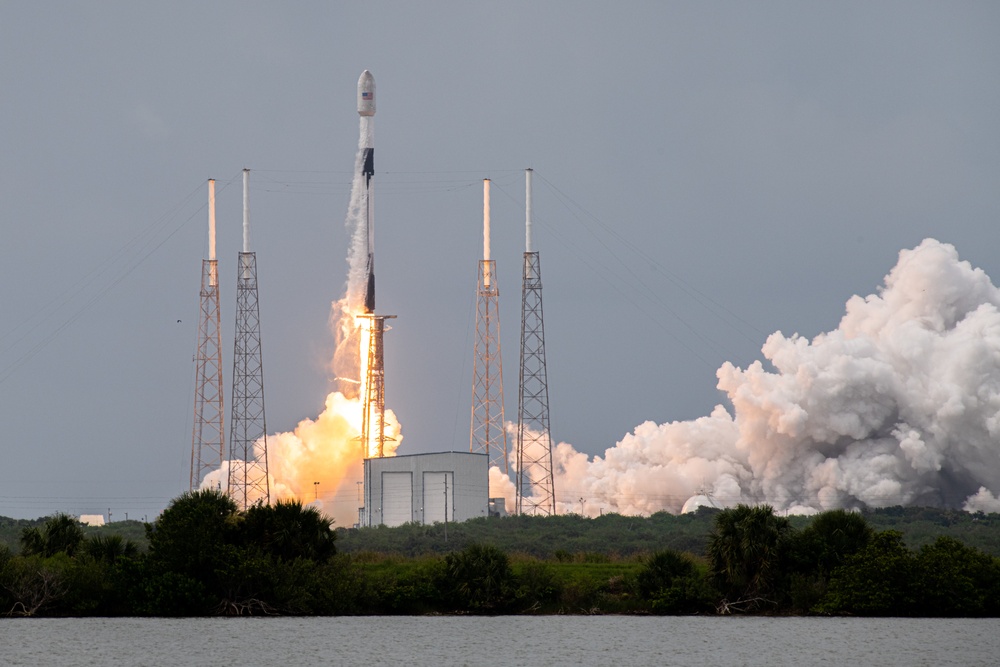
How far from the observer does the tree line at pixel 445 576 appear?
193 ft

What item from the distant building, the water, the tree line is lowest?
the water

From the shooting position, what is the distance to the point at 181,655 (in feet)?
168

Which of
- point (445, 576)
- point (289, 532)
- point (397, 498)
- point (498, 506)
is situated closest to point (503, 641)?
point (445, 576)

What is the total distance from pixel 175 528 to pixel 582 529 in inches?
1553

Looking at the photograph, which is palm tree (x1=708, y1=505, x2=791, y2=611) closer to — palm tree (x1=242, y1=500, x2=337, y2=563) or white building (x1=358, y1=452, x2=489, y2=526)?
palm tree (x1=242, y1=500, x2=337, y2=563)

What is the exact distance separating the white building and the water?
3697 cm

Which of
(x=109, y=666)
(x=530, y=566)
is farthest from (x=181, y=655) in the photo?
(x=530, y=566)

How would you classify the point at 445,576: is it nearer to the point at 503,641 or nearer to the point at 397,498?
the point at 503,641

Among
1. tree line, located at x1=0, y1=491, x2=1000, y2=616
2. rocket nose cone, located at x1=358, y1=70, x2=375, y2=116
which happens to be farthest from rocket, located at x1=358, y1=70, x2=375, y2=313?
tree line, located at x1=0, y1=491, x2=1000, y2=616

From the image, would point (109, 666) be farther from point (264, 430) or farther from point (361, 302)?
point (361, 302)

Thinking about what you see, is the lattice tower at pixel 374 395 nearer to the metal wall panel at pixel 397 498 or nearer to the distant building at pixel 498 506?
the metal wall panel at pixel 397 498

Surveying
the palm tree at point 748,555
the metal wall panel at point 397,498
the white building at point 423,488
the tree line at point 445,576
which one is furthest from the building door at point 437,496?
the palm tree at point 748,555

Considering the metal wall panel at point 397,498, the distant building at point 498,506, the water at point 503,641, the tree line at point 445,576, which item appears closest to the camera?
the water at point 503,641

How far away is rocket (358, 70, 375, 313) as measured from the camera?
99.0 m
